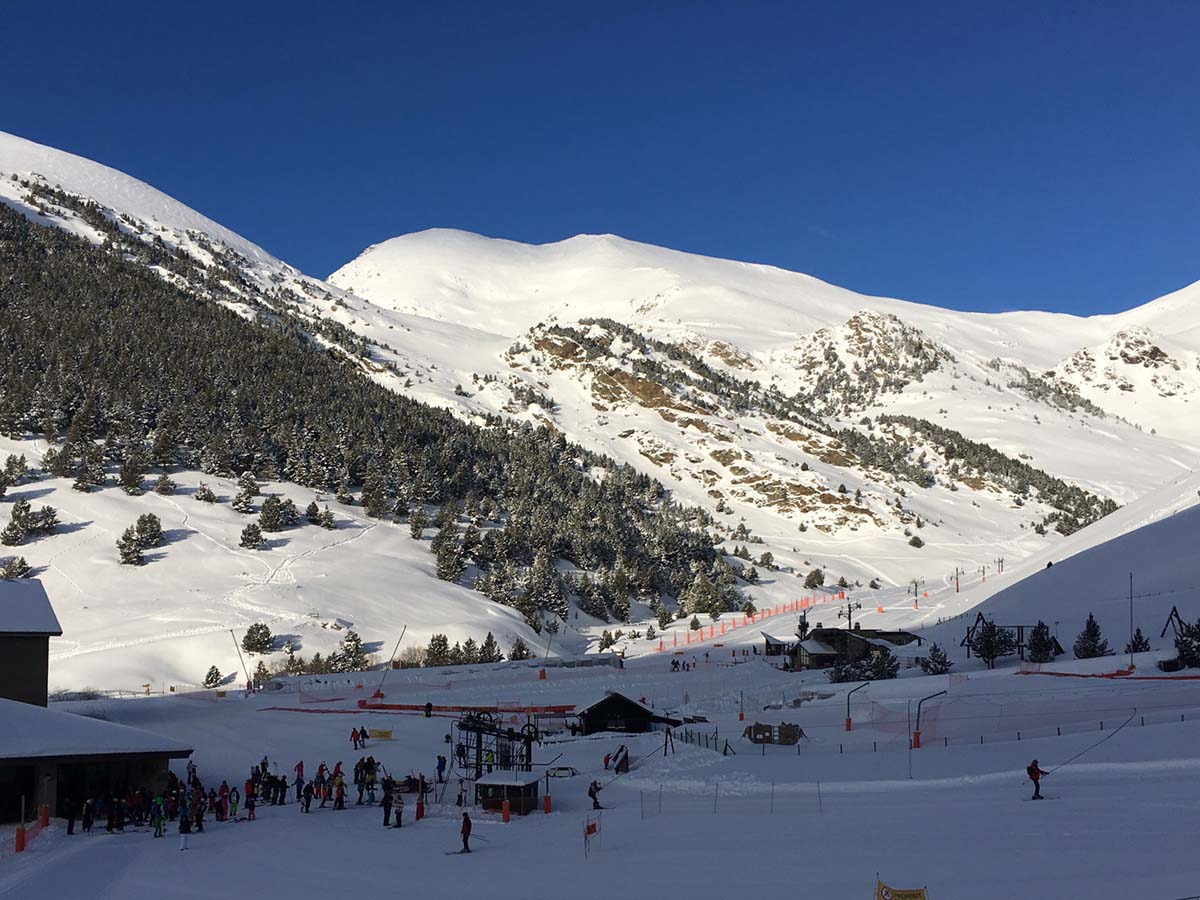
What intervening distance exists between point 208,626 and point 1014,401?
169862 mm

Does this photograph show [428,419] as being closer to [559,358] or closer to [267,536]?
[267,536]

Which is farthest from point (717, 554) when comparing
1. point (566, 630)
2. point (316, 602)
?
point (316, 602)

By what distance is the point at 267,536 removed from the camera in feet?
236

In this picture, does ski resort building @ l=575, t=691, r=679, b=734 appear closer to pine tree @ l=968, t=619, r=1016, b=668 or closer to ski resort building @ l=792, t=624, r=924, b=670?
pine tree @ l=968, t=619, r=1016, b=668

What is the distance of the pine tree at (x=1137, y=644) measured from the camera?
137ft

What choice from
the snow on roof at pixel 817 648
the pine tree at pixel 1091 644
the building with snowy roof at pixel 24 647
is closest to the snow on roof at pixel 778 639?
the snow on roof at pixel 817 648

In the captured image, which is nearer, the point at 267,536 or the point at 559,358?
the point at 267,536

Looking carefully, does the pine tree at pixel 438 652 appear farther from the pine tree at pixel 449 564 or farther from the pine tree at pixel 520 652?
the pine tree at pixel 449 564

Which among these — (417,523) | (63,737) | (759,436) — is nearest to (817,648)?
(417,523)

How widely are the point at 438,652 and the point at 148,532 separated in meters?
21.4

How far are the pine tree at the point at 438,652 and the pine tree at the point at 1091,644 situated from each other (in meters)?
30.4

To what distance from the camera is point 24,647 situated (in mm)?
32750

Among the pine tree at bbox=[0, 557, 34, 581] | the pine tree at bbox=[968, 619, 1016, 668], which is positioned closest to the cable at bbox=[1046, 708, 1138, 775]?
the pine tree at bbox=[968, 619, 1016, 668]

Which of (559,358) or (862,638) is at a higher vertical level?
(559,358)
